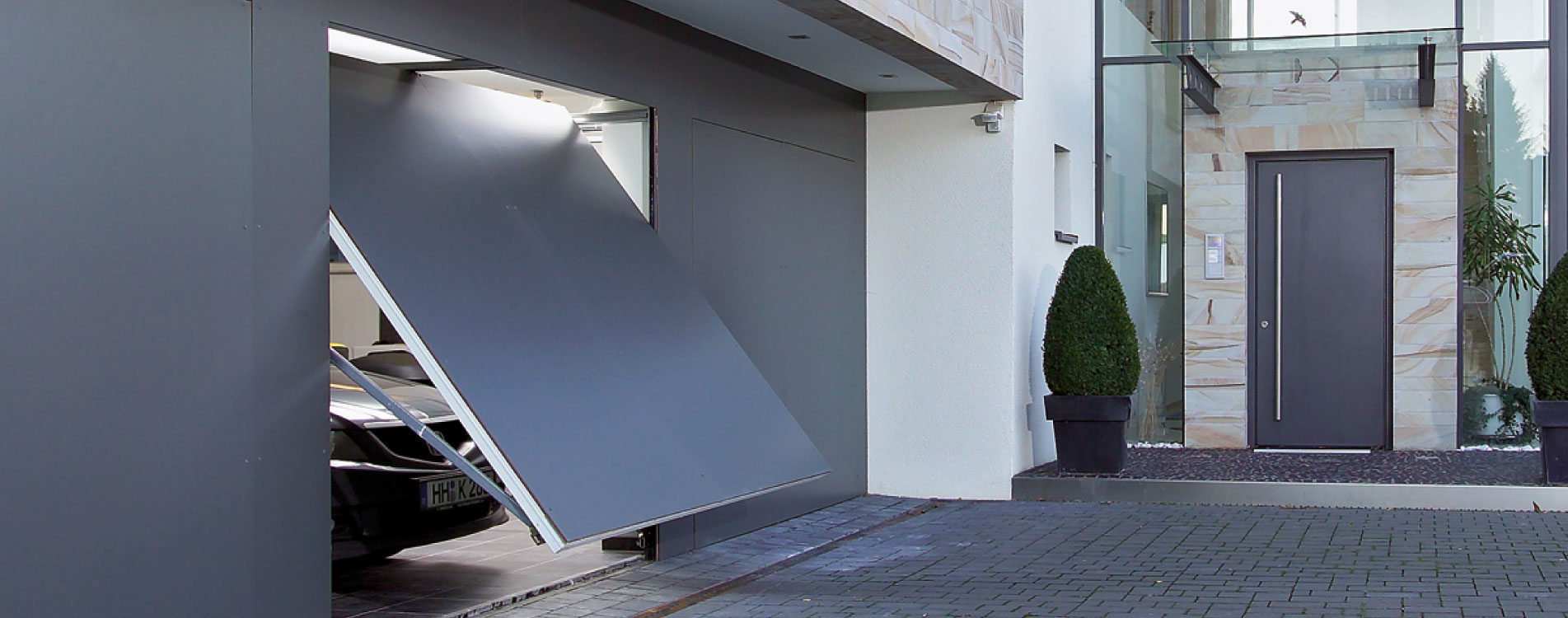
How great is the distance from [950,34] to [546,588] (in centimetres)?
392

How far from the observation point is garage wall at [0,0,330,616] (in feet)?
12.6

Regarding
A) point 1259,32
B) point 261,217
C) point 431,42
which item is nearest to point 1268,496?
point 1259,32

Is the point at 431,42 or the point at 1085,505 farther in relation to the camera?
the point at 1085,505

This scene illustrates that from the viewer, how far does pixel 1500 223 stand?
35.7 ft

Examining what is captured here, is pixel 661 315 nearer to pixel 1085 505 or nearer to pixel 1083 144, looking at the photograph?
pixel 1085 505

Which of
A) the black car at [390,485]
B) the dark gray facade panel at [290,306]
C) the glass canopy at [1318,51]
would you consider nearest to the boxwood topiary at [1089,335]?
the glass canopy at [1318,51]

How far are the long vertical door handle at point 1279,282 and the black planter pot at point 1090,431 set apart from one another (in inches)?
94.0

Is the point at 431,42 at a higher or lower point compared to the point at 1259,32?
lower

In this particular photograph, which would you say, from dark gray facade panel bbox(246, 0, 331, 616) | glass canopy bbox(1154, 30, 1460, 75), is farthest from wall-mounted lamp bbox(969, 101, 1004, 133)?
dark gray facade panel bbox(246, 0, 331, 616)

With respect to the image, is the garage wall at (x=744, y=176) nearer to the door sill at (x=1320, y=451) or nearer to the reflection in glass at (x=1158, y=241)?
the reflection in glass at (x=1158, y=241)

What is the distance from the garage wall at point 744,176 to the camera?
20.1 ft

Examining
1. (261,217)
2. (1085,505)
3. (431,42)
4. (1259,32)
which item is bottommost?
(1085,505)

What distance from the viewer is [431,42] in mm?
5488

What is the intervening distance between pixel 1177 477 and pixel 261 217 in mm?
6468
